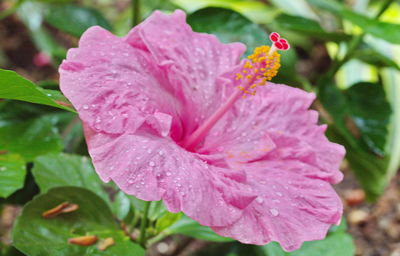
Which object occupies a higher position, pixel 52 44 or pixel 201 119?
pixel 201 119

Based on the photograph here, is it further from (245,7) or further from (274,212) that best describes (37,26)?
(274,212)

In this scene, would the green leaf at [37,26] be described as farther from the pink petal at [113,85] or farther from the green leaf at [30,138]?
the pink petal at [113,85]

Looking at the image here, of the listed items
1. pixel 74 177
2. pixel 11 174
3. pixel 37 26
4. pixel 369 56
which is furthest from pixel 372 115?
pixel 37 26

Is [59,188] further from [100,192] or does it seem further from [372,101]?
[372,101]

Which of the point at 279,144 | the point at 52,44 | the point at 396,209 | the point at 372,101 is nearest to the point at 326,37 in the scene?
the point at 372,101

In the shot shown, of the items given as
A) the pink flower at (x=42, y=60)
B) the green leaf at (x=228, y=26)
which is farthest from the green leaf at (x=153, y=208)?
the pink flower at (x=42, y=60)
